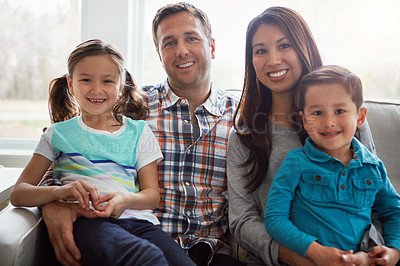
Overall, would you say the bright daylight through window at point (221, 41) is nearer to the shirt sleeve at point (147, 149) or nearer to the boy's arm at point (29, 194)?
the shirt sleeve at point (147, 149)

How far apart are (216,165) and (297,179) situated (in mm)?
411

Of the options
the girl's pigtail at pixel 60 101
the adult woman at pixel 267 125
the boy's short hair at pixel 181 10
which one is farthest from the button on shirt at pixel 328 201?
the girl's pigtail at pixel 60 101

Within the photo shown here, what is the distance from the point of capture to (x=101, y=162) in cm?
134

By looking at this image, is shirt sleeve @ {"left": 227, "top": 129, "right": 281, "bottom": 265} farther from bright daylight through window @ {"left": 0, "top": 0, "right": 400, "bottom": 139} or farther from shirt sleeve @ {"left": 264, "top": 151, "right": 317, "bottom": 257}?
bright daylight through window @ {"left": 0, "top": 0, "right": 400, "bottom": 139}

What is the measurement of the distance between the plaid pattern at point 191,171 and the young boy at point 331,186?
0.35 meters

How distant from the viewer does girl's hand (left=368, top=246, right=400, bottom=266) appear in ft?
3.53

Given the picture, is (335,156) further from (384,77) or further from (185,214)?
(384,77)

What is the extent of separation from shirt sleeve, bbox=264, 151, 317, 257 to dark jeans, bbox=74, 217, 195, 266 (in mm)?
299

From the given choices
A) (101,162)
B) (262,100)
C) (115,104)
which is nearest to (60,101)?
(115,104)

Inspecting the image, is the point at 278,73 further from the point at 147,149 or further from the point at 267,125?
the point at 147,149

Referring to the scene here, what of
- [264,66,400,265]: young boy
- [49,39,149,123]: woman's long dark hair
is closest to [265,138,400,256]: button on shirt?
[264,66,400,265]: young boy

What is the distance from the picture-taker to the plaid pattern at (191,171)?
4.79 feet

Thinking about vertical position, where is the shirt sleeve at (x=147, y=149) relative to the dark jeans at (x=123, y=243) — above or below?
above

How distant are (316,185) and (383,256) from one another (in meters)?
0.27
